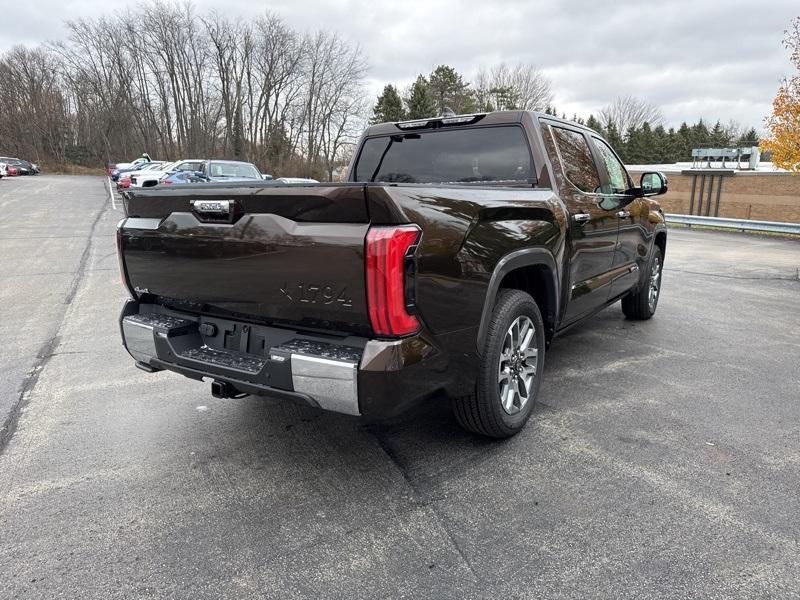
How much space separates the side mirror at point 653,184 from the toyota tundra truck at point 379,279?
4.08ft

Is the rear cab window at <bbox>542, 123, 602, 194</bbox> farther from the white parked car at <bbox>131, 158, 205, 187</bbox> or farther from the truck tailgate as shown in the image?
the white parked car at <bbox>131, 158, 205, 187</bbox>

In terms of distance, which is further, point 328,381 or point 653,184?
point 653,184

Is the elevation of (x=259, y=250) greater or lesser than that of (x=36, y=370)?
greater

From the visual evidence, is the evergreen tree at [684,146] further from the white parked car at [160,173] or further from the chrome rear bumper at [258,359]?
the chrome rear bumper at [258,359]

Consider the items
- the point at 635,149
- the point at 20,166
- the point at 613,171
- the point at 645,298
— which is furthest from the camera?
the point at 635,149

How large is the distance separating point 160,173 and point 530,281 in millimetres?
25046

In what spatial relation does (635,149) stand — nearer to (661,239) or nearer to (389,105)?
(389,105)

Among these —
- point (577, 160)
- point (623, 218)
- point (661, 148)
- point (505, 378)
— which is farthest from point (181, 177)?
point (661, 148)

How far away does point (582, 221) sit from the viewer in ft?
12.6

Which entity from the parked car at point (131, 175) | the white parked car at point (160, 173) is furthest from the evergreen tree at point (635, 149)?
the white parked car at point (160, 173)

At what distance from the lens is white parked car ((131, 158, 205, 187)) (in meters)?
22.2

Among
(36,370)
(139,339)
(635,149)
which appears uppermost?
(635,149)

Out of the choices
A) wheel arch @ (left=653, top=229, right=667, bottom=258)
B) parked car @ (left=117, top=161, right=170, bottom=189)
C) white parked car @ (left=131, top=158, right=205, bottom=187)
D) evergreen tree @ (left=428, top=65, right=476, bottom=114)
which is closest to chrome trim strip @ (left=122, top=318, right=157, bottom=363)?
wheel arch @ (left=653, top=229, right=667, bottom=258)

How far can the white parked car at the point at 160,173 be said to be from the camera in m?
22.2
